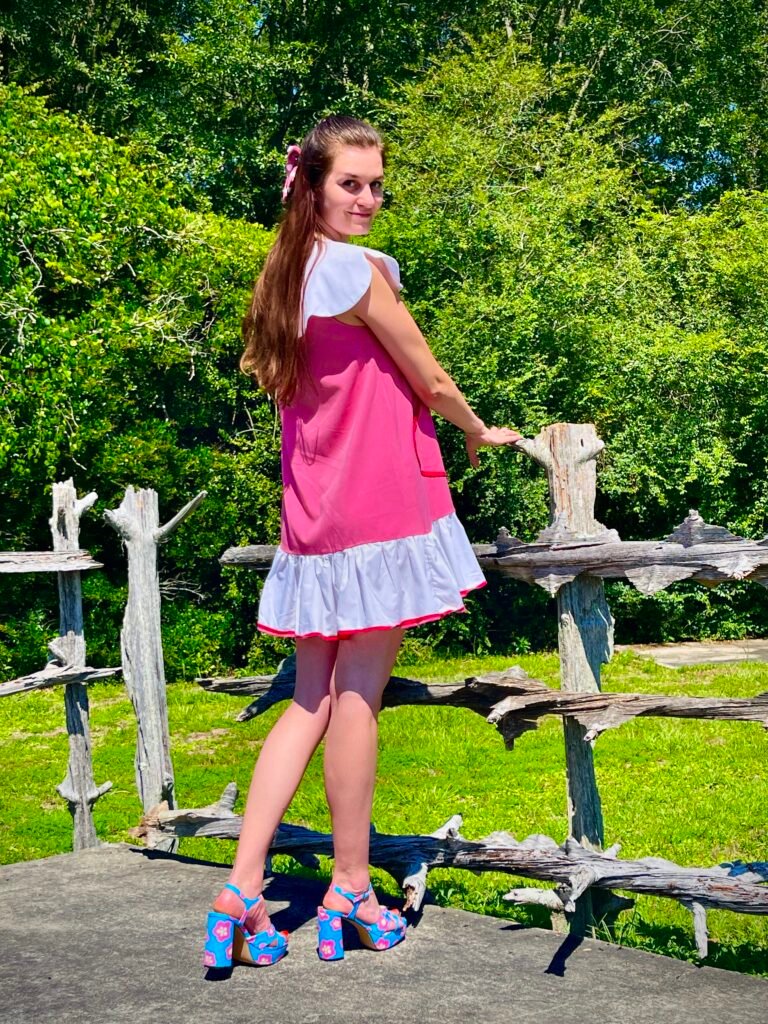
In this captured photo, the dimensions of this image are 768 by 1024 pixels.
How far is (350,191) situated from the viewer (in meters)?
3.37

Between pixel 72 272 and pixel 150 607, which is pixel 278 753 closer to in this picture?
pixel 150 607

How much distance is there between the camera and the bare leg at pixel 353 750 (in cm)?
333

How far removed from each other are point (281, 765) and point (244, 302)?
10272 millimetres

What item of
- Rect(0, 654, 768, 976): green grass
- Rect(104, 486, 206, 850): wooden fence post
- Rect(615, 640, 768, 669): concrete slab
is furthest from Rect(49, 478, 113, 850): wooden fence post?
Rect(615, 640, 768, 669): concrete slab

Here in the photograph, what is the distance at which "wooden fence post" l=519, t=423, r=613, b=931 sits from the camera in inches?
159

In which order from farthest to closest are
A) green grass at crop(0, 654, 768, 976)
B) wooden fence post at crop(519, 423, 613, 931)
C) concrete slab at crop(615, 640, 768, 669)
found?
concrete slab at crop(615, 640, 768, 669)
green grass at crop(0, 654, 768, 976)
wooden fence post at crop(519, 423, 613, 931)

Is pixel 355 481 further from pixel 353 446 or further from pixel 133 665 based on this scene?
pixel 133 665

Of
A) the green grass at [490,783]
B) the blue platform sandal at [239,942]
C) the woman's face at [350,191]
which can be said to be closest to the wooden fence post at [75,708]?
the green grass at [490,783]

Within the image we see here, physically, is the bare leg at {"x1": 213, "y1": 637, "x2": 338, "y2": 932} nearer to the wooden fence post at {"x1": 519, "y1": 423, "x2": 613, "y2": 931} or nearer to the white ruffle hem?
the white ruffle hem

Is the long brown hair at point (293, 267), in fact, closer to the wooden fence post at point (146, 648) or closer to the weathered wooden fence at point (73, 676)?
the wooden fence post at point (146, 648)

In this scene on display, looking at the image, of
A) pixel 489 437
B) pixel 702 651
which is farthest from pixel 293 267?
pixel 702 651

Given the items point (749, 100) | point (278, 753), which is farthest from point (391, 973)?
point (749, 100)

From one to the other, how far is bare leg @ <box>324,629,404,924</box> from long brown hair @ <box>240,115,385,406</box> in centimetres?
73

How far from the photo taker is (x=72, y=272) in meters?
12.1
